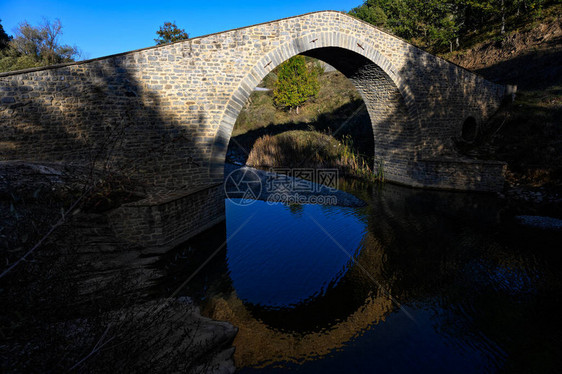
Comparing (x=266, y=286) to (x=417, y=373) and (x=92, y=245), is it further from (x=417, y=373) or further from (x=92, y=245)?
(x=92, y=245)

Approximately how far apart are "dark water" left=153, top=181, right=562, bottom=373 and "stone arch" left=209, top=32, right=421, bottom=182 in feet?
10.9

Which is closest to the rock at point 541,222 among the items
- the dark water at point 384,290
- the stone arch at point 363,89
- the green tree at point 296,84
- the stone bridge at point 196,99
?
the dark water at point 384,290

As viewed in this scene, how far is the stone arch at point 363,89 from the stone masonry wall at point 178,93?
4cm

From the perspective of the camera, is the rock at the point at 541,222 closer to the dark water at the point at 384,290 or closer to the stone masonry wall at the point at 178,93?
the dark water at the point at 384,290

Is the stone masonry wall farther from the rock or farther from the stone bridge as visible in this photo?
the rock

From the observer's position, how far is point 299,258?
7438 millimetres

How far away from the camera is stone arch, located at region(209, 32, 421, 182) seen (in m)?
8.97

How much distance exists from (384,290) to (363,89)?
439 inches

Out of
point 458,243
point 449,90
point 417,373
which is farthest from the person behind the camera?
point 449,90

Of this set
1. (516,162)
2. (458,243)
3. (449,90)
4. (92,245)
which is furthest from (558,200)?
(92,245)

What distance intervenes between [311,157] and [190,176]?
10939 mm

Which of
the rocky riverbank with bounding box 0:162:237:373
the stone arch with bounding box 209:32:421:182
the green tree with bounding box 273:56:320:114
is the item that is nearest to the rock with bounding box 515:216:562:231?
the stone arch with bounding box 209:32:421:182

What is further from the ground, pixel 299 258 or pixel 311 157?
pixel 311 157

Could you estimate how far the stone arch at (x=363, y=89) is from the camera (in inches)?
353
